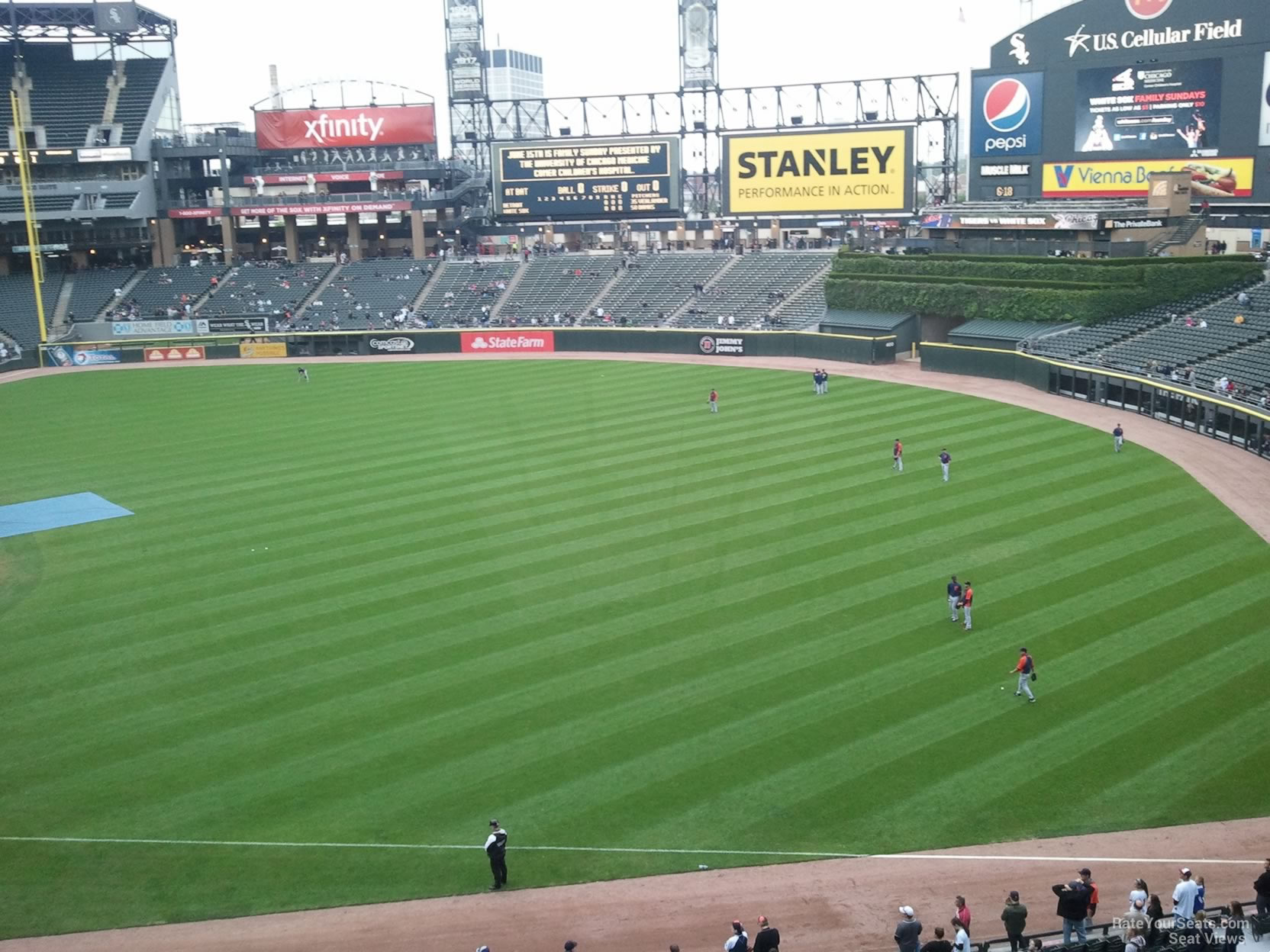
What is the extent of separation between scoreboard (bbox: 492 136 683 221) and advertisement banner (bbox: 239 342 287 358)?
1708 centimetres

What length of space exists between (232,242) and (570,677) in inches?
2919

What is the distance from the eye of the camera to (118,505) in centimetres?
3512

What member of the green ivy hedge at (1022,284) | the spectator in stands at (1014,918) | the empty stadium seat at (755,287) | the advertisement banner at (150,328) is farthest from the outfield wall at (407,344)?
the spectator in stands at (1014,918)

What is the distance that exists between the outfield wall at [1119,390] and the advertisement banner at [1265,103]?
15.8 m

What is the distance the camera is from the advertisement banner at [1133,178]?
55.2m

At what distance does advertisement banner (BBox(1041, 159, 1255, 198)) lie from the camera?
55.2m

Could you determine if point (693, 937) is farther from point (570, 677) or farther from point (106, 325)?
point (106, 325)

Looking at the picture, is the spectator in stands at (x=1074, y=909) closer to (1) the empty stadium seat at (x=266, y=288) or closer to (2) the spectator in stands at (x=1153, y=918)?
(2) the spectator in stands at (x=1153, y=918)

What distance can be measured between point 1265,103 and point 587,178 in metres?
39.9

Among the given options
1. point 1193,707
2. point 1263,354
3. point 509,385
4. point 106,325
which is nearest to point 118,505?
point 509,385

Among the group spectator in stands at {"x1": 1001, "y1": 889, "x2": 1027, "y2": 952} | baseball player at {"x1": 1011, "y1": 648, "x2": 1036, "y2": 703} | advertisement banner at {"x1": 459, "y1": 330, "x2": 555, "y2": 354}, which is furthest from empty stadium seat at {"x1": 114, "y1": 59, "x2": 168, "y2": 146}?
spectator in stands at {"x1": 1001, "y1": 889, "x2": 1027, "y2": 952}

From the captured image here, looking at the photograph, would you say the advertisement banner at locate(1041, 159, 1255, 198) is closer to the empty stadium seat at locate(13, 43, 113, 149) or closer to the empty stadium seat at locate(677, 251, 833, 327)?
the empty stadium seat at locate(677, 251, 833, 327)

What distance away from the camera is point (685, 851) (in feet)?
51.9

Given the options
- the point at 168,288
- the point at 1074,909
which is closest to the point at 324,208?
the point at 168,288
